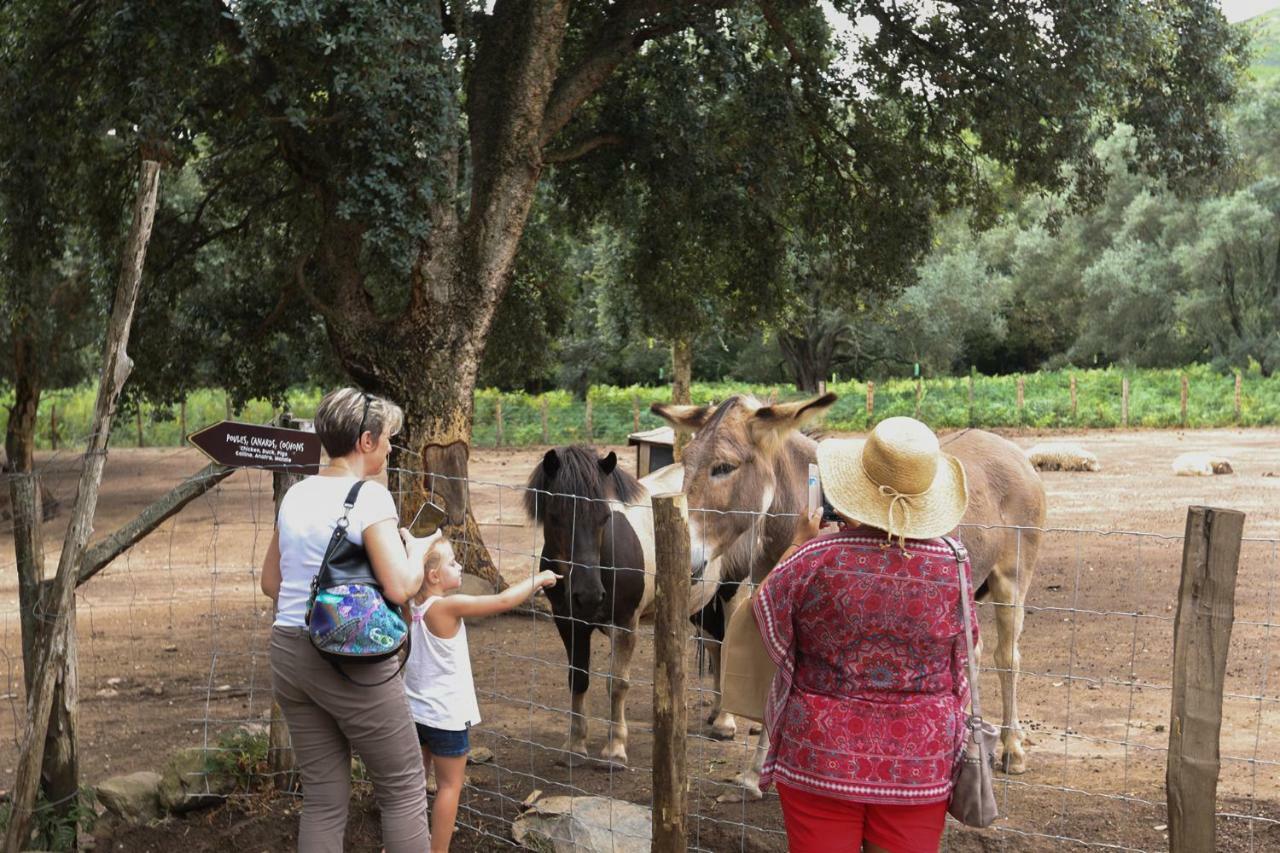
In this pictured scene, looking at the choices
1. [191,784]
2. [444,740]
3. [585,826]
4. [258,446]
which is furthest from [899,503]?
[191,784]

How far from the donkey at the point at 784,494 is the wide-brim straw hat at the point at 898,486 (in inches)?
66.0

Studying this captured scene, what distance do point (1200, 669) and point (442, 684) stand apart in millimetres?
2603

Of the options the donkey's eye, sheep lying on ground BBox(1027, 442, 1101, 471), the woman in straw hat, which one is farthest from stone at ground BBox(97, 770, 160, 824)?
sheep lying on ground BBox(1027, 442, 1101, 471)

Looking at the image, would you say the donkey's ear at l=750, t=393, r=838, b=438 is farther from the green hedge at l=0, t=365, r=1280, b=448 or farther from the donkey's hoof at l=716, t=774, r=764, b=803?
the green hedge at l=0, t=365, r=1280, b=448

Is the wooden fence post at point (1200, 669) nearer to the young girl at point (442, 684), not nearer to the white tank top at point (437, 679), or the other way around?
the young girl at point (442, 684)

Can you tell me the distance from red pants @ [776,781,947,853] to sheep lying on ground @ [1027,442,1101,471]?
19.9m

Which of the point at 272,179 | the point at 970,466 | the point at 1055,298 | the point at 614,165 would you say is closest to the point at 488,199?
the point at 614,165

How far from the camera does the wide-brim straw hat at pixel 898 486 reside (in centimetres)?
312

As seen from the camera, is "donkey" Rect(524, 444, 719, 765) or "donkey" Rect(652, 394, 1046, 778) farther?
"donkey" Rect(524, 444, 719, 765)

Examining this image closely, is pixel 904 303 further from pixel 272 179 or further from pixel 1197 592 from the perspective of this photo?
pixel 1197 592

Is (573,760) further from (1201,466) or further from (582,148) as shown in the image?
Result: (1201,466)

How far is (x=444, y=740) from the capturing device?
4.47 m

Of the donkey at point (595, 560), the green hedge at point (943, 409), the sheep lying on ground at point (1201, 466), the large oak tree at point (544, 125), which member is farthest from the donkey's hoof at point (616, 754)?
the green hedge at point (943, 409)

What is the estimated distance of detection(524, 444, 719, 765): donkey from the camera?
614 cm
